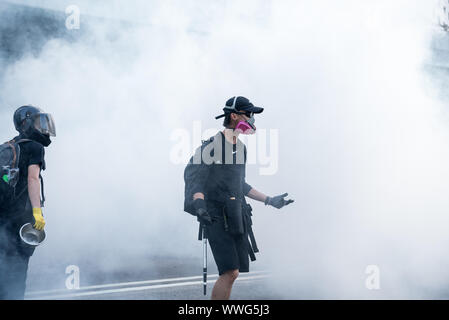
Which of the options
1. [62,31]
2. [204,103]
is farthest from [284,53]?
[62,31]

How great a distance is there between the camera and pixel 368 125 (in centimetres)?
776

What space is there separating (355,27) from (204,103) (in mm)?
2301

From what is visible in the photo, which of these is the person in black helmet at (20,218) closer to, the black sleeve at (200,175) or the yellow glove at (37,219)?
the yellow glove at (37,219)

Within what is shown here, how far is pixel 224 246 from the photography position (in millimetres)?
3865

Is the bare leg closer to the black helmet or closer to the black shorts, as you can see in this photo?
the black shorts

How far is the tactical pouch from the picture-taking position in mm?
3910

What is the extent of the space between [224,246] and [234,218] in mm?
187

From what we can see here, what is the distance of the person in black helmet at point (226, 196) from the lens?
3824mm

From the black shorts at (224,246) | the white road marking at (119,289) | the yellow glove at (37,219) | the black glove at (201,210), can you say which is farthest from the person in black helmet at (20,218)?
the white road marking at (119,289)

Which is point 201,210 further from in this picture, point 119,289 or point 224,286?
point 119,289

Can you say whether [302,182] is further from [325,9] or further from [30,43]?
[30,43]

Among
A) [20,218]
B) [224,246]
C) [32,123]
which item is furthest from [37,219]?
[224,246]

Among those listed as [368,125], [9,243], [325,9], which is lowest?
[9,243]

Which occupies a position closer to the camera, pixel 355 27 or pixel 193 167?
pixel 193 167
